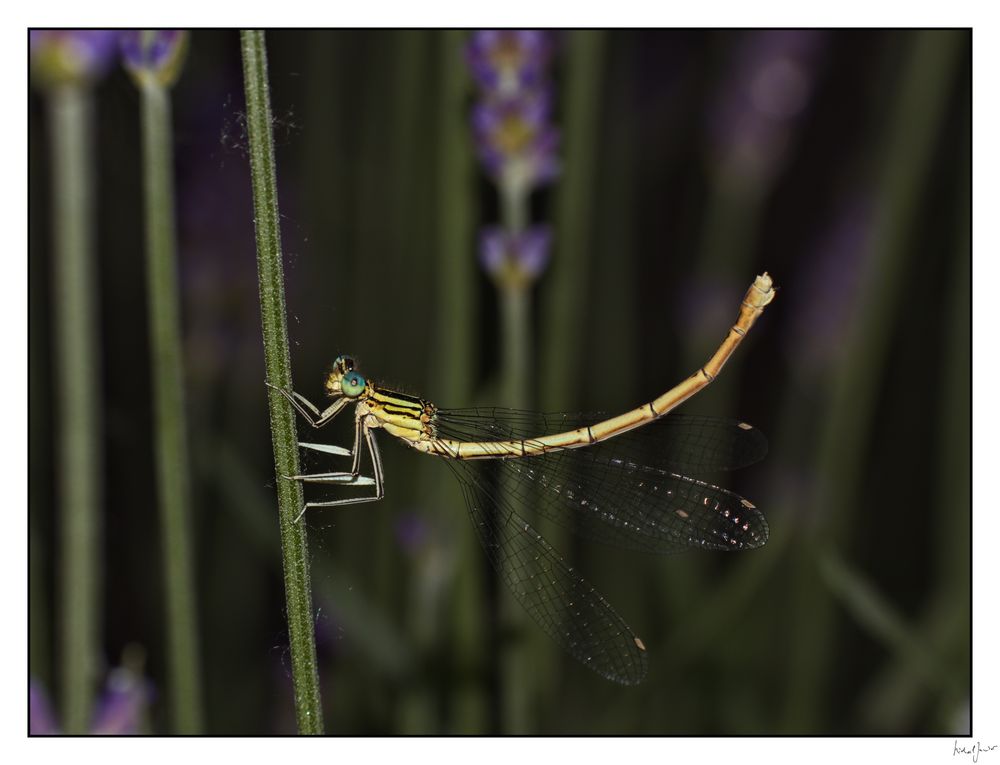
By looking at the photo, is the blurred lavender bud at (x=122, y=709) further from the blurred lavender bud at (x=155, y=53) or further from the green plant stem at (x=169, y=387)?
the blurred lavender bud at (x=155, y=53)

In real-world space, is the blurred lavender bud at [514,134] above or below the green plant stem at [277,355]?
above

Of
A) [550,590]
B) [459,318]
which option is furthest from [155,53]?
[550,590]

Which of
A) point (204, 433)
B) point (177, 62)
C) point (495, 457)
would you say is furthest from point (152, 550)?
point (177, 62)

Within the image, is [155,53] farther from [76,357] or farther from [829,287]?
[829,287]

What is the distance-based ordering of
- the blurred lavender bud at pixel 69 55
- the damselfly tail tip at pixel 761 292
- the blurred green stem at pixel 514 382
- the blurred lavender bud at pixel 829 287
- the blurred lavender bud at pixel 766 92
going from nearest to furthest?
1. the damselfly tail tip at pixel 761 292
2. the blurred lavender bud at pixel 69 55
3. the blurred green stem at pixel 514 382
4. the blurred lavender bud at pixel 829 287
5. the blurred lavender bud at pixel 766 92

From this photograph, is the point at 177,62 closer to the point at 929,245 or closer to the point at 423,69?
the point at 423,69

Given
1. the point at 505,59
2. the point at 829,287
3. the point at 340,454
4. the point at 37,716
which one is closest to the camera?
the point at 340,454

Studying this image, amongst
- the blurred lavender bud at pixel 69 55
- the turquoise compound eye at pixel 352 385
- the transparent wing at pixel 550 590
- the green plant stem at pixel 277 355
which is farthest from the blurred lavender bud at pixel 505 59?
the green plant stem at pixel 277 355
